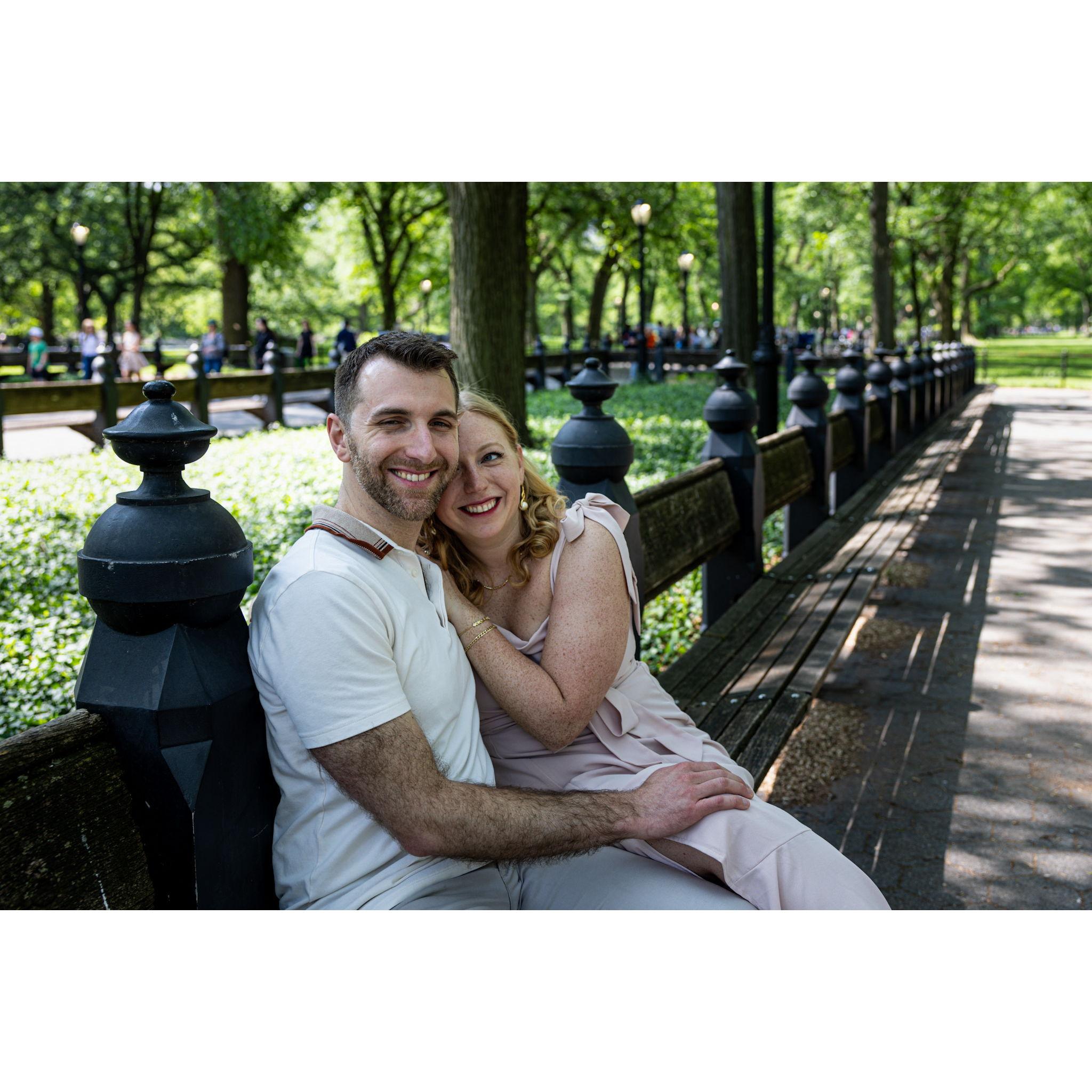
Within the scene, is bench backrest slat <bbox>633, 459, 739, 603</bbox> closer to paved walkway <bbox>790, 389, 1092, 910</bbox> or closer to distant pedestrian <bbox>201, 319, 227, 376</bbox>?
paved walkway <bbox>790, 389, 1092, 910</bbox>

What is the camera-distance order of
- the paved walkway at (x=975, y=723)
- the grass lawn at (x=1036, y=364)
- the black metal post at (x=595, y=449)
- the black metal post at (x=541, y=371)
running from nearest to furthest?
the paved walkway at (x=975, y=723) → the black metal post at (x=595, y=449) → the black metal post at (x=541, y=371) → the grass lawn at (x=1036, y=364)

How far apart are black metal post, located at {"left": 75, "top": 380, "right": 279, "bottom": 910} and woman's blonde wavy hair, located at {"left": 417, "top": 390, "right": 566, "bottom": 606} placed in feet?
2.54

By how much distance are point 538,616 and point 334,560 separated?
76 centimetres

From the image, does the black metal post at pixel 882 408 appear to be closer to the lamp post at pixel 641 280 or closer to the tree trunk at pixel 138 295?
the lamp post at pixel 641 280

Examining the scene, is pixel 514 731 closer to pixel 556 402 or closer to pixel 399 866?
pixel 399 866

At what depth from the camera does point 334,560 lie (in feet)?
6.93

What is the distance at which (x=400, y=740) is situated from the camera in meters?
2.05

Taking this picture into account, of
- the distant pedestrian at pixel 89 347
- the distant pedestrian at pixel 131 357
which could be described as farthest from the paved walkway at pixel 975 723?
the distant pedestrian at pixel 89 347

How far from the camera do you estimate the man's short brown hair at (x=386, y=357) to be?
2.33 meters

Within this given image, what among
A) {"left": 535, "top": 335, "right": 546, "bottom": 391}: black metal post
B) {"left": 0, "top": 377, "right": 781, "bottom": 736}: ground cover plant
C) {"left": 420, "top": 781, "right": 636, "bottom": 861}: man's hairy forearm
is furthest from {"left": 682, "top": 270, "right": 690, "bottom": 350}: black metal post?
{"left": 420, "top": 781, "right": 636, "bottom": 861}: man's hairy forearm

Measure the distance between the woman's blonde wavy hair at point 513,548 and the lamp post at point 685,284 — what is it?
36.1 m

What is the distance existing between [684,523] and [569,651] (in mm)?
2452

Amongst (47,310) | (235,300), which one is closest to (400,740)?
(235,300)

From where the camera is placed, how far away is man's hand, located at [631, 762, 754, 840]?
93.9 inches
